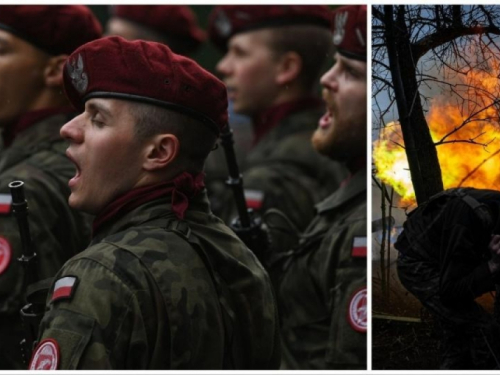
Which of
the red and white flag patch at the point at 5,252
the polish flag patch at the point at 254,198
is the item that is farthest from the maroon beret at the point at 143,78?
the polish flag patch at the point at 254,198

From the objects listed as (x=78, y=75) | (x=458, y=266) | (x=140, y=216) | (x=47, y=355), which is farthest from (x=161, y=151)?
(x=458, y=266)

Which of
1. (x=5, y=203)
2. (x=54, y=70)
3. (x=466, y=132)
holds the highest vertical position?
(x=54, y=70)

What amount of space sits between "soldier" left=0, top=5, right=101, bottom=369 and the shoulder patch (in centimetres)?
77

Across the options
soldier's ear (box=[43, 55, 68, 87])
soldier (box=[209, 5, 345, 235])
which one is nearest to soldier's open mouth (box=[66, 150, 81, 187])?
soldier's ear (box=[43, 55, 68, 87])

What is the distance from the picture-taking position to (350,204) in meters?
5.58

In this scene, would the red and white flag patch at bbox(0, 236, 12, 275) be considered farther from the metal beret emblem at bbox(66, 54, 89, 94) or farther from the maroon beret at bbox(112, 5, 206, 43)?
the maroon beret at bbox(112, 5, 206, 43)

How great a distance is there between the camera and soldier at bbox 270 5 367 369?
5445mm

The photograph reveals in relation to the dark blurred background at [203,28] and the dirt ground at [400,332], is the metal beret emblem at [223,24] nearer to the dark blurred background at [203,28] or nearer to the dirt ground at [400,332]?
the dark blurred background at [203,28]

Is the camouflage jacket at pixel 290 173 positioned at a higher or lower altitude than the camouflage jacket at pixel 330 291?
higher

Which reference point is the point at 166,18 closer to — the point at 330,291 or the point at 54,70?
the point at 54,70

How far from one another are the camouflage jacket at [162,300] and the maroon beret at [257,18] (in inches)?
46.7

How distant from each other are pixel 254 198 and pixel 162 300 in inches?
51.8

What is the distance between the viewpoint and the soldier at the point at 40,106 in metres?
5.37

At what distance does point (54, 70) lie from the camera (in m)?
5.61
